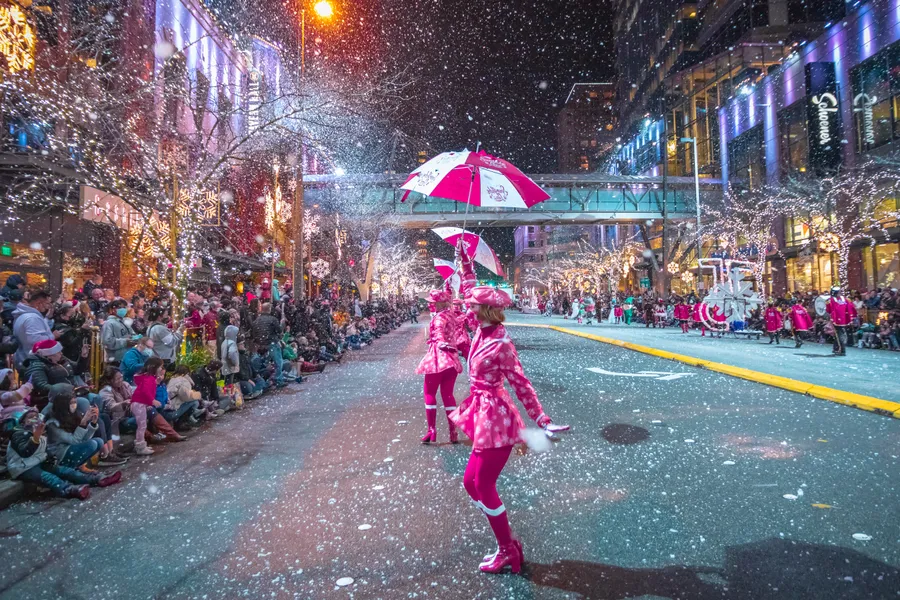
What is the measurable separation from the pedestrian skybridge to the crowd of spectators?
24115 mm

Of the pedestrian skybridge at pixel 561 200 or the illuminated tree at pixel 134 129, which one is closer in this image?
the illuminated tree at pixel 134 129

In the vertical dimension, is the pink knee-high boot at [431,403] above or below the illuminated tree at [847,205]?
below

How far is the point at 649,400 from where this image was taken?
9102 mm

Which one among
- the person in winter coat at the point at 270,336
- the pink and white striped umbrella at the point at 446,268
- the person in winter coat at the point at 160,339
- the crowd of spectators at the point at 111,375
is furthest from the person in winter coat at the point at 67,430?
the person in winter coat at the point at 270,336

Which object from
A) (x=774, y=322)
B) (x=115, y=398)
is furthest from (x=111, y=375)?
(x=774, y=322)

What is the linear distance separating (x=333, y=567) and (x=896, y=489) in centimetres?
470

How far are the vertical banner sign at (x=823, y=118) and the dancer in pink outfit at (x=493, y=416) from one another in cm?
3319

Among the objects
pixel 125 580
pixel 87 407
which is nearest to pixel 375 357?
pixel 87 407

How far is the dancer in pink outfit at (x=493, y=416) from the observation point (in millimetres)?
3520

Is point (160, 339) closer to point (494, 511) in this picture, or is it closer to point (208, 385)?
point (208, 385)

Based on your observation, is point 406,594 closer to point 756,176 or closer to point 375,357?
point 375,357

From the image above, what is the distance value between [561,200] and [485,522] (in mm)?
40036

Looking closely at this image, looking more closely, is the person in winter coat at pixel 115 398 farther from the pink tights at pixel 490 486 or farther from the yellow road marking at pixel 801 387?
the yellow road marking at pixel 801 387

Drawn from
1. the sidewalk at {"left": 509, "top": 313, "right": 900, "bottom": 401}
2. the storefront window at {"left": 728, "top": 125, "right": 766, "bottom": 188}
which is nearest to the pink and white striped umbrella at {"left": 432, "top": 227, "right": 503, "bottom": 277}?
the sidewalk at {"left": 509, "top": 313, "right": 900, "bottom": 401}
